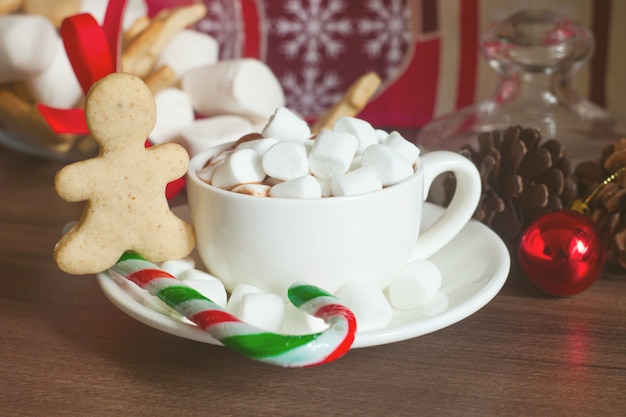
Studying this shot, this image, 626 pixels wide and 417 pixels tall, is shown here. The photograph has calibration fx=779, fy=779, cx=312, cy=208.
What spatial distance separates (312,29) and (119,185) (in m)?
0.82

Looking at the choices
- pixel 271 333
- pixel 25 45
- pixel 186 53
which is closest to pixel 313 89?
pixel 186 53

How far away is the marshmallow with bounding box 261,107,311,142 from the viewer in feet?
2.20

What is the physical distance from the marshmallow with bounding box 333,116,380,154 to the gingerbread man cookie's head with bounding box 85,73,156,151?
0.16m

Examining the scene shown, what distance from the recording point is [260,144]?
0.64 meters

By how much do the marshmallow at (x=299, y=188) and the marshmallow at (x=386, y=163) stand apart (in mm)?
50

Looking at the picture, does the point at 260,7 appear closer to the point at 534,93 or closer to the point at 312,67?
the point at 312,67

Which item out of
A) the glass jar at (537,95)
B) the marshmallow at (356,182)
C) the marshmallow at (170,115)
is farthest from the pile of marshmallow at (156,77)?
the marshmallow at (356,182)

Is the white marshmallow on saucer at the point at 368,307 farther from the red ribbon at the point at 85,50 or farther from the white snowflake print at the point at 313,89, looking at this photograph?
the white snowflake print at the point at 313,89

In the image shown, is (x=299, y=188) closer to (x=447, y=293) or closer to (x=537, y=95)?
(x=447, y=293)

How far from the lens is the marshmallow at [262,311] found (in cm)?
56

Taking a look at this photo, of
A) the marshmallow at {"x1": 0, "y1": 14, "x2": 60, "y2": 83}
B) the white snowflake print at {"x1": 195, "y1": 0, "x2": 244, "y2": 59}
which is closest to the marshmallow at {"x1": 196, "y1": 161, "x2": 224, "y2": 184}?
the marshmallow at {"x1": 0, "y1": 14, "x2": 60, "y2": 83}

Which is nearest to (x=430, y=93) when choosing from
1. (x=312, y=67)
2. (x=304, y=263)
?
(x=312, y=67)

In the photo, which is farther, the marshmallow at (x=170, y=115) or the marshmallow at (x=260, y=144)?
the marshmallow at (x=170, y=115)

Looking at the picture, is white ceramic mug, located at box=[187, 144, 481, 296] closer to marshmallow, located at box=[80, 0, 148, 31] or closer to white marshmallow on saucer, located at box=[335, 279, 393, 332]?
white marshmallow on saucer, located at box=[335, 279, 393, 332]
